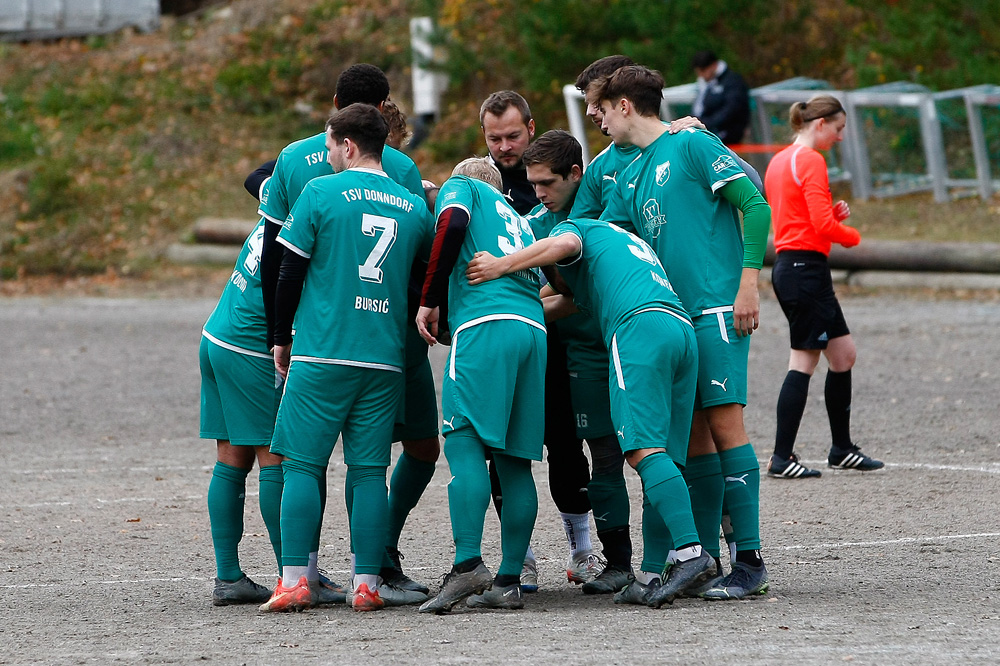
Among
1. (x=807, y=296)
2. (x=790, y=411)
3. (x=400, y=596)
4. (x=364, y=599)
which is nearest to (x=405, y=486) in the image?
(x=400, y=596)

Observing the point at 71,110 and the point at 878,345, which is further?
the point at 71,110

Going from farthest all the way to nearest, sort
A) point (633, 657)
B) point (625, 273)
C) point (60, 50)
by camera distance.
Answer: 1. point (60, 50)
2. point (625, 273)
3. point (633, 657)

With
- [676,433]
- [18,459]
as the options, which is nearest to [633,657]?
[676,433]

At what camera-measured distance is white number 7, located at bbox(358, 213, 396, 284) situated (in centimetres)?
530

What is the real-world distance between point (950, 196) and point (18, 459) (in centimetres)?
1403

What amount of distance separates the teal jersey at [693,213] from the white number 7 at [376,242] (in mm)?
1031

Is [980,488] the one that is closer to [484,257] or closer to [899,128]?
[484,257]

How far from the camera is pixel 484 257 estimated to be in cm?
531

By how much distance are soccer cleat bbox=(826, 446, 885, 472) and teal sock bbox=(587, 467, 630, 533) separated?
112 inches

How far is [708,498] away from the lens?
5.49 meters

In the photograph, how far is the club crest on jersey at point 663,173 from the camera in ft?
17.8

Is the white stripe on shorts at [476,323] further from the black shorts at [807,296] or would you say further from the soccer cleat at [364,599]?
the black shorts at [807,296]

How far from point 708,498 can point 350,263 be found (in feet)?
5.76

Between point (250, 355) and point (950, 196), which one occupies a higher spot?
point (950, 196)
